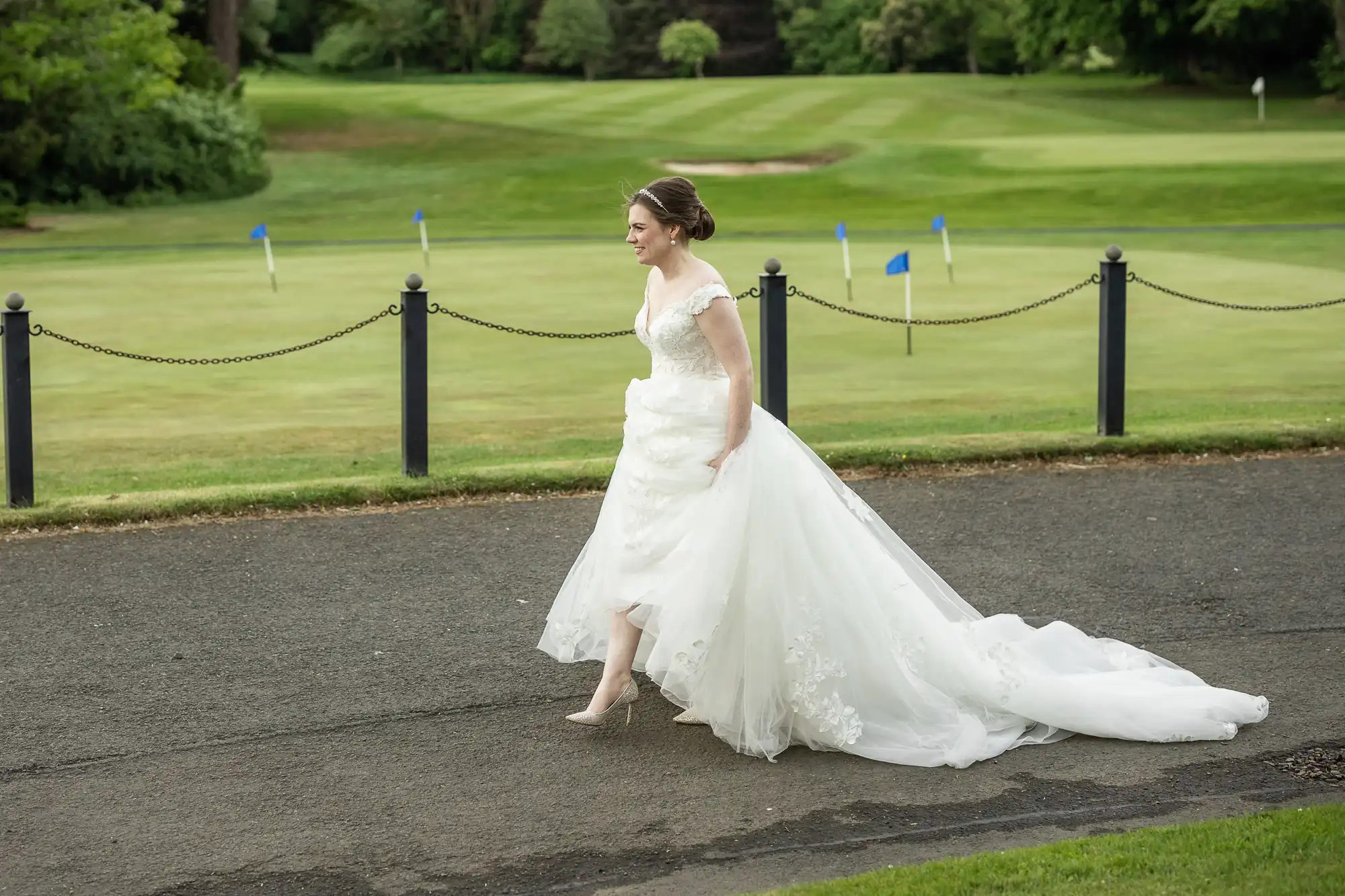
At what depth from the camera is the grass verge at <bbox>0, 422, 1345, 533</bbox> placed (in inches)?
339

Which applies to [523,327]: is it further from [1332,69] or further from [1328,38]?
[1328,38]

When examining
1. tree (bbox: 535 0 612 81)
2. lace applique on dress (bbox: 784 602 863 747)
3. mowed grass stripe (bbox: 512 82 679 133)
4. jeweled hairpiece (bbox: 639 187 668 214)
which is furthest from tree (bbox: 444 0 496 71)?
lace applique on dress (bbox: 784 602 863 747)

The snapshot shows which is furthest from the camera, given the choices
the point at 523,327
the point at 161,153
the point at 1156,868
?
the point at 161,153

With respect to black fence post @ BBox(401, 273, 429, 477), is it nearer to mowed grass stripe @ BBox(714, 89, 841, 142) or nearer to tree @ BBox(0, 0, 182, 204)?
tree @ BBox(0, 0, 182, 204)

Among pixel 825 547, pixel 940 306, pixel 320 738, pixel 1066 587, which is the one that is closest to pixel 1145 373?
pixel 940 306

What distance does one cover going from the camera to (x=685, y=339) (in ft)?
18.3

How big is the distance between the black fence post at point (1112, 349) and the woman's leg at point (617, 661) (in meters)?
5.71

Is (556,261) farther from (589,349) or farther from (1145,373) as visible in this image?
(1145,373)

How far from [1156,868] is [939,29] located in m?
74.2

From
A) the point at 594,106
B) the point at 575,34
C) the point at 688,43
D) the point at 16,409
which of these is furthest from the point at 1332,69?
the point at 16,409

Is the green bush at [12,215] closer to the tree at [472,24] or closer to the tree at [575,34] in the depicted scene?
the tree at [575,34]

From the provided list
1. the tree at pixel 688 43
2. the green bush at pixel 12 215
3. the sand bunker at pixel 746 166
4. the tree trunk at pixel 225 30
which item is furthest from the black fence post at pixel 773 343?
the tree at pixel 688 43

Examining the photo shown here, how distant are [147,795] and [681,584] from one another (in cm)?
176

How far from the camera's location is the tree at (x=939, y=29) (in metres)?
72.4
